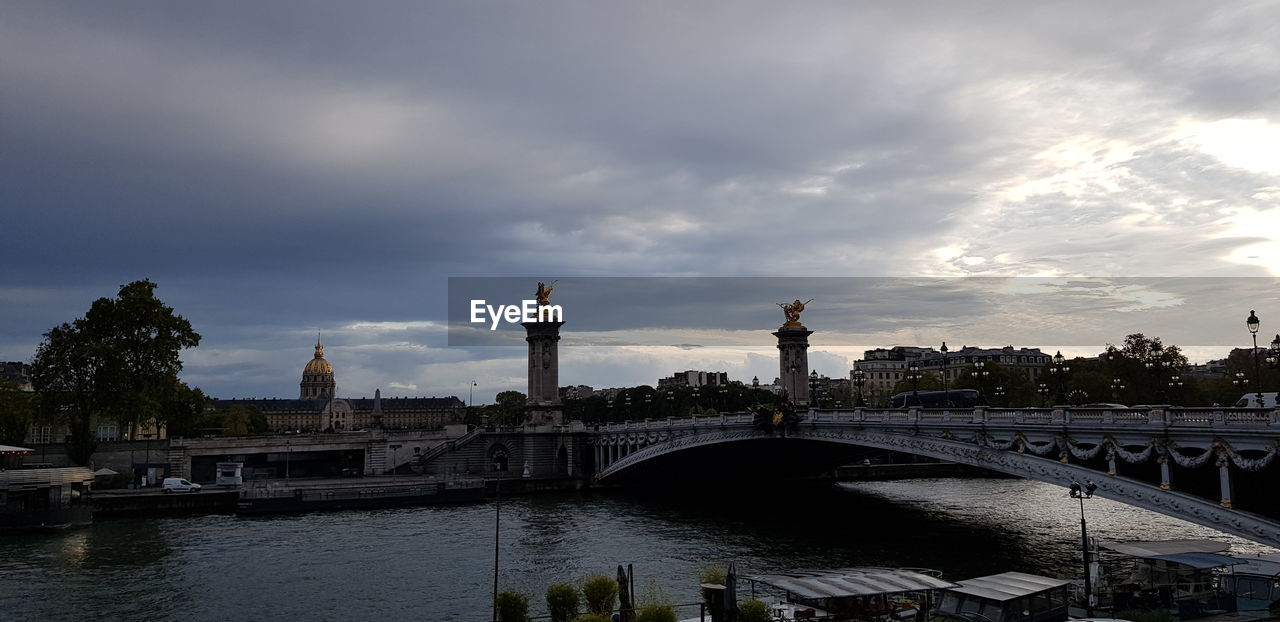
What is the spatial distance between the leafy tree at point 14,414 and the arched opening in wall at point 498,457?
126 ft

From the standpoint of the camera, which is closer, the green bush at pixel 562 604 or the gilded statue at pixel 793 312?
the green bush at pixel 562 604

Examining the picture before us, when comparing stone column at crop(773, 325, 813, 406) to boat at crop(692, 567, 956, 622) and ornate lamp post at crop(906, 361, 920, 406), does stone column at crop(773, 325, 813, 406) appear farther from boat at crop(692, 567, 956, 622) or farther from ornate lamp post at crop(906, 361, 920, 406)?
boat at crop(692, 567, 956, 622)

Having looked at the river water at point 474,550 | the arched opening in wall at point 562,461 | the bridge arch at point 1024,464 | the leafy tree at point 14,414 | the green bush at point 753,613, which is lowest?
the river water at point 474,550

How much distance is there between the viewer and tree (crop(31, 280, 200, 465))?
7162 cm

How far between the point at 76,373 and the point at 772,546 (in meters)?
58.1

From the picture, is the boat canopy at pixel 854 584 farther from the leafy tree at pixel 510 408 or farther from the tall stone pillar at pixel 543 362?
the leafy tree at pixel 510 408

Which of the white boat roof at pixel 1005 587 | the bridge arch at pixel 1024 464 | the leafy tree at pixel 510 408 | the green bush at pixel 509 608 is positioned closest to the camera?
the green bush at pixel 509 608

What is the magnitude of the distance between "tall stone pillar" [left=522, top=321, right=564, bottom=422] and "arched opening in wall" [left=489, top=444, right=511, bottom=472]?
5992 mm

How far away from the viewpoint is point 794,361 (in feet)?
272

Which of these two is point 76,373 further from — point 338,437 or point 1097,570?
point 1097,570

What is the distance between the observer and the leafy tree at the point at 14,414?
74688mm

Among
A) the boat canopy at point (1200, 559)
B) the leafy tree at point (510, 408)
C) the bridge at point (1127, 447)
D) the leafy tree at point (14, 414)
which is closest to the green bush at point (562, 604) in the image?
the boat canopy at point (1200, 559)

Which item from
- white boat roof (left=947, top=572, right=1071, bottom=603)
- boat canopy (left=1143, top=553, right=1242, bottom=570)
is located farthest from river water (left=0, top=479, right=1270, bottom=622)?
white boat roof (left=947, top=572, right=1071, bottom=603)

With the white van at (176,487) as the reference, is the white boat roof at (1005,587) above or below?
above
